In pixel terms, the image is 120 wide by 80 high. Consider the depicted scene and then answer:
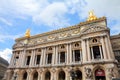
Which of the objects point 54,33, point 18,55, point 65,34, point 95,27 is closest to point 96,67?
point 95,27

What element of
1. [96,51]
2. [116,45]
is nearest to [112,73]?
[96,51]

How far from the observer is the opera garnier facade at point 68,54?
→ 25000mm

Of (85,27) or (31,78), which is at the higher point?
(85,27)

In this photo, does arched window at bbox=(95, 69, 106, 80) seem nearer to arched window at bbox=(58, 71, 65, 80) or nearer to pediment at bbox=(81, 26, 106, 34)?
arched window at bbox=(58, 71, 65, 80)

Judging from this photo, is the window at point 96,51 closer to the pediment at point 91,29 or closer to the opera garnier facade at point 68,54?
the opera garnier facade at point 68,54

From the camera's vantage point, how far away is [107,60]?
24172mm

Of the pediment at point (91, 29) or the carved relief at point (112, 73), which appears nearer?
the carved relief at point (112, 73)

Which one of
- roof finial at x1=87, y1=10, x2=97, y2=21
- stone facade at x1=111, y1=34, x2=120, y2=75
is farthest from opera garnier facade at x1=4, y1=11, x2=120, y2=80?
stone facade at x1=111, y1=34, x2=120, y2=75

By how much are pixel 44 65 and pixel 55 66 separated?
3.57 meters

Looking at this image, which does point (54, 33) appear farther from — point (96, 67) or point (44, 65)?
point (96, 67)

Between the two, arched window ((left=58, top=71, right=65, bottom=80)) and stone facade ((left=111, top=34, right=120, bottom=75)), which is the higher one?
stone facade ((left=111, top=34, right=120, bottom=75))

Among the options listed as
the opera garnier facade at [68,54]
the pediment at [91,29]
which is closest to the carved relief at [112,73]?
the opera garnier facade at [68,54]

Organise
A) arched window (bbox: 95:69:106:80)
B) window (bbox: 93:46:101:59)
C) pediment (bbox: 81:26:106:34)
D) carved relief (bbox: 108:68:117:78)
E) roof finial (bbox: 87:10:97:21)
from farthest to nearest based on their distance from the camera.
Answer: roof finial (bbox: 87:10:97:21) < window (bbox: 93:46:101:59) < pediment (bbox: 81:26:106:34) < arched window (bbox: 95:69:106:80) < carved relief (bbox: 108:68:117:78)

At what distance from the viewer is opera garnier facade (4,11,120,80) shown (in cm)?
2500
